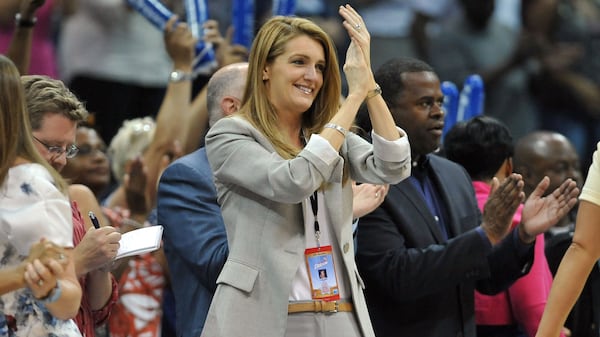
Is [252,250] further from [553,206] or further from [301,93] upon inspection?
[553,206]

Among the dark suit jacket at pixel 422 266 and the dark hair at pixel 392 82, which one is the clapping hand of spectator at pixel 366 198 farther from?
the dark hair at pixel 392 82

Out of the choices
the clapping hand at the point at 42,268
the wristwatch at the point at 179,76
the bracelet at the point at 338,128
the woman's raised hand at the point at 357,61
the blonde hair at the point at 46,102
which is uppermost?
the woman's raised hand at the point at 357,61

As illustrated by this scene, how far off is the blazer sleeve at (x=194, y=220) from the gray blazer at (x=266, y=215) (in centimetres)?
41

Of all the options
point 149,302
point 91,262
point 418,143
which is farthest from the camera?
point 149,302

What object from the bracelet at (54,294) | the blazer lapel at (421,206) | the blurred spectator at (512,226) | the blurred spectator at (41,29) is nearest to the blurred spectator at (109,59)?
the blurred spectator at (41,29)

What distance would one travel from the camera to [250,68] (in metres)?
3.85

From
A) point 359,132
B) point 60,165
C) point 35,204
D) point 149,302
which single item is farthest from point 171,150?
point 35,204

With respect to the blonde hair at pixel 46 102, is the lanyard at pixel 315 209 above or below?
below

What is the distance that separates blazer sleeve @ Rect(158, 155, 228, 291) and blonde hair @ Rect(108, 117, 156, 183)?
2.05 m

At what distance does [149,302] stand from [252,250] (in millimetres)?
1987

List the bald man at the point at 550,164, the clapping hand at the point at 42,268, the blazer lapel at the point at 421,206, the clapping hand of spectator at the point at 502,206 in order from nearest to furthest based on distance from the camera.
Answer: the clapping hand at the point at 42,268, the clapping hand of spectator at the point at 502,206, the blazer lapel at the point at 421,206, the bald man at the point at 550,164

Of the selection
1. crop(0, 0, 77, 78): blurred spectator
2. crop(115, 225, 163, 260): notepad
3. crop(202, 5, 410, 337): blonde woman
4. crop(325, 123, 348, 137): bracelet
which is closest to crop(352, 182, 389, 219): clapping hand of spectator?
crop(202, 5, 410, 337): blonde woman

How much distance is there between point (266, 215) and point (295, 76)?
47 centimetres

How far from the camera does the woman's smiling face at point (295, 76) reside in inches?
150
